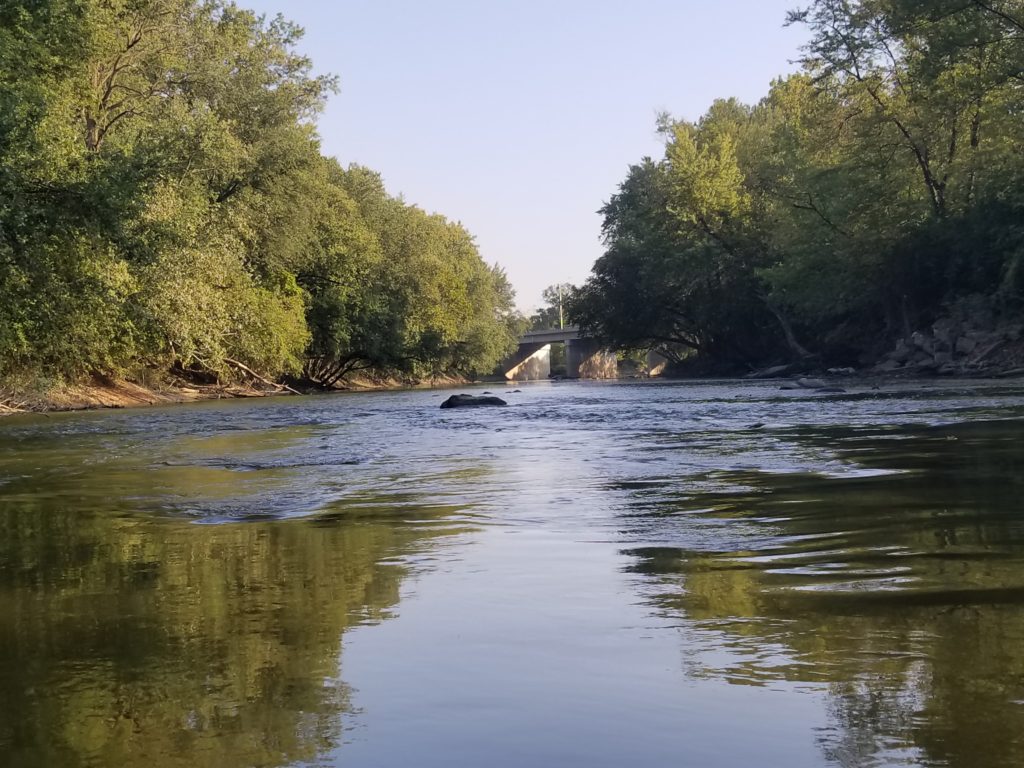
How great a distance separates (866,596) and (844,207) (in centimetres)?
4409

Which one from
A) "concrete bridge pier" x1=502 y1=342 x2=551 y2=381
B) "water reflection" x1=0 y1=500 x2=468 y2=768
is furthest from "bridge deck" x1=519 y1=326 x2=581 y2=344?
"water reflection" x1=0 y1=500 x2=468 y2=768

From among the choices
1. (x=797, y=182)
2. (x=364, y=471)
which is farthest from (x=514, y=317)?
(x=364, y=471)

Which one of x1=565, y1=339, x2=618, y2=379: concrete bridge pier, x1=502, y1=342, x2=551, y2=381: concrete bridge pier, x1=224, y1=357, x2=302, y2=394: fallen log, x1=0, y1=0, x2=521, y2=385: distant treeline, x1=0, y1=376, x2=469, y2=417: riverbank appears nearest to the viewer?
x1=0, y1=0, x2=521, y2=385: distant treeline

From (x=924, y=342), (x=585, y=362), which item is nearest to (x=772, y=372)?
(x=924, y=342)

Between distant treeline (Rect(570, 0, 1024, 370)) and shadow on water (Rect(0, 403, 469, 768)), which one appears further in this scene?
distant treeline (Rect(570, 0, 1024, 370))

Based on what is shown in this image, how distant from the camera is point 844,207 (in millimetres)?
45688

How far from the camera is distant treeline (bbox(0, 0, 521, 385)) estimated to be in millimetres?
18203

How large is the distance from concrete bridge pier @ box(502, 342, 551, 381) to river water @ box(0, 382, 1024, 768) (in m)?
102

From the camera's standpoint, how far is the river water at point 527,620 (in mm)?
2775

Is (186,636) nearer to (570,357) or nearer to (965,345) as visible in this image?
(965,345)

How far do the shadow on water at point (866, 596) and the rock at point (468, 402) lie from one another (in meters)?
20.7

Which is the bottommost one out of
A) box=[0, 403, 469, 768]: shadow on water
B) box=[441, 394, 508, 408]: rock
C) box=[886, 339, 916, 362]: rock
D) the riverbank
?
box=[0, 403, 469, 768]: shadow on water

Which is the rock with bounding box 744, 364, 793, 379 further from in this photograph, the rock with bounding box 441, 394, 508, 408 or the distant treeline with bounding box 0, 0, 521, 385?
the rock with bounding box 441, 394, 508, 408

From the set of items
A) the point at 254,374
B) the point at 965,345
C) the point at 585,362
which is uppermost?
the point at 585,362
